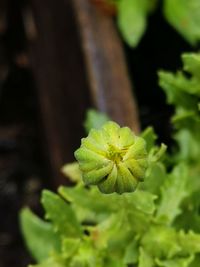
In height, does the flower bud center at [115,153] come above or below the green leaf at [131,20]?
above

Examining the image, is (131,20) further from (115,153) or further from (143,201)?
(115,153)

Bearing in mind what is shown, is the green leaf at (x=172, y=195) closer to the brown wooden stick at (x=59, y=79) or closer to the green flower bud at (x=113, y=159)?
the green flower bud at (x=113, y=159)

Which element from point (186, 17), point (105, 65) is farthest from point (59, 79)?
point (186, 17)

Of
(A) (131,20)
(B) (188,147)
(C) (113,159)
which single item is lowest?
(B) (188,147)

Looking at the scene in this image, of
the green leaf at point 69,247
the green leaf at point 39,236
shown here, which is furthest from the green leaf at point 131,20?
the green leaf at point 69,247

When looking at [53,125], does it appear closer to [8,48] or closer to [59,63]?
[59,63]

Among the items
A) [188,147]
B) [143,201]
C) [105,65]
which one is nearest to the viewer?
[143,201]

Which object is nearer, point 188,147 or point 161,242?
point 161,242
